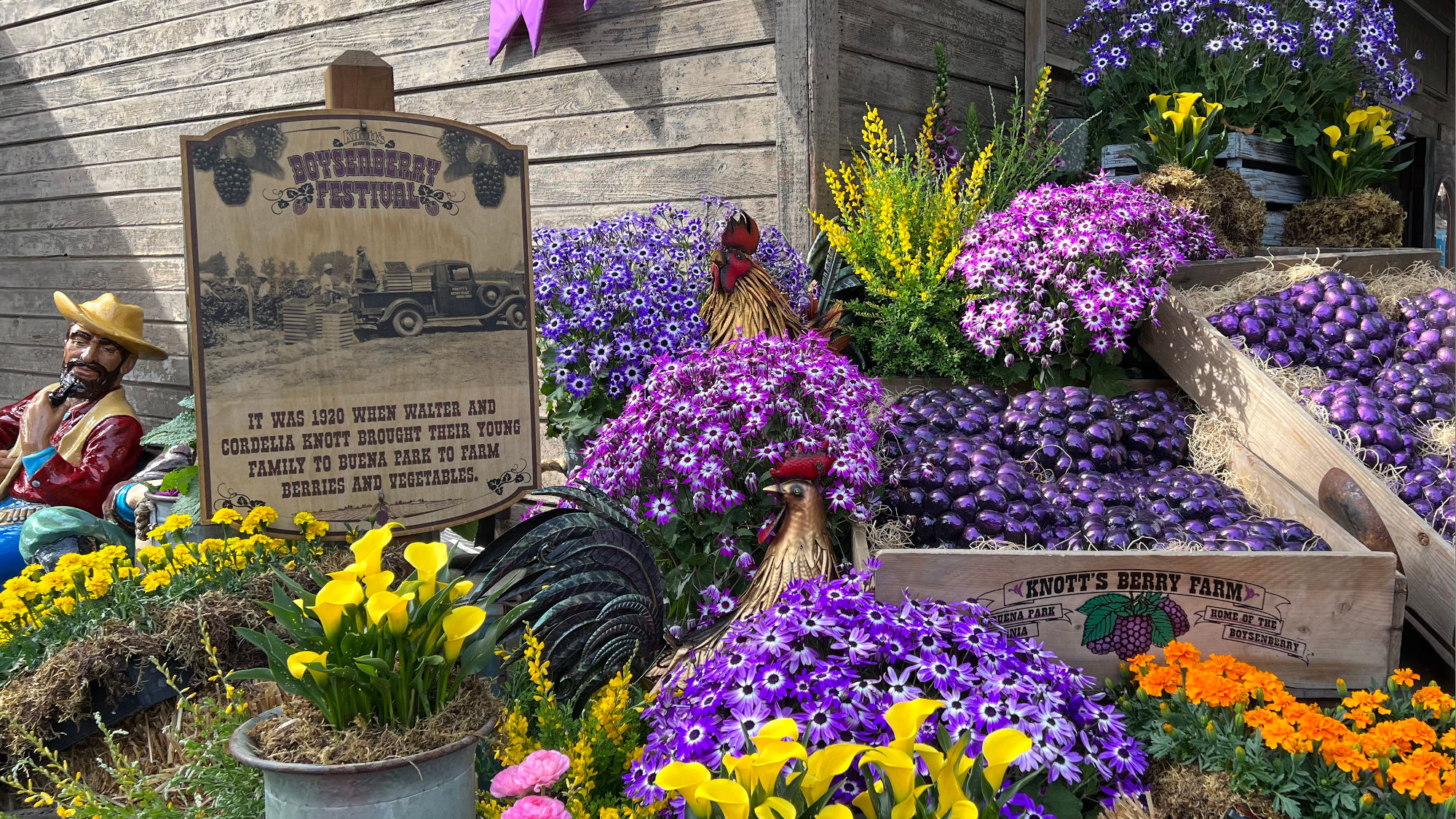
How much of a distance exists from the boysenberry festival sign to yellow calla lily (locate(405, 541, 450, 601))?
795 millimetres

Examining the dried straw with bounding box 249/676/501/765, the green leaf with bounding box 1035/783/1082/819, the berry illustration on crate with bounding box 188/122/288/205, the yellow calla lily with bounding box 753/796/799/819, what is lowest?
the green leaf with bounding box 1035/783/1082/819

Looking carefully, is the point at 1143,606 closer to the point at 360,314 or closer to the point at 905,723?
the point at 905,723

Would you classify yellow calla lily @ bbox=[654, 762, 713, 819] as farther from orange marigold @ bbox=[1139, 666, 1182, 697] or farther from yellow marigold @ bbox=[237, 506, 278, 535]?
yellow marigold @ bbox=[237, 506, 278, 535]

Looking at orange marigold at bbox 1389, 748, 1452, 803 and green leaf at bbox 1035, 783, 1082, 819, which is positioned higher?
orange marigold at bbox 1389, 748, 1452, 803

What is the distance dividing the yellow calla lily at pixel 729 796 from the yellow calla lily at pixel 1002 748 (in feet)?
0.94

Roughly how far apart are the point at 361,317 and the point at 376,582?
3.37 feet

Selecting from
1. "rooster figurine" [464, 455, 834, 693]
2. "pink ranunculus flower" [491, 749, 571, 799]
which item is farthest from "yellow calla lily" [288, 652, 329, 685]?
"rooster figurine" [464, 455, 834, 693]

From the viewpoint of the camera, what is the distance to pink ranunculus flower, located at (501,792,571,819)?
1.26 meters

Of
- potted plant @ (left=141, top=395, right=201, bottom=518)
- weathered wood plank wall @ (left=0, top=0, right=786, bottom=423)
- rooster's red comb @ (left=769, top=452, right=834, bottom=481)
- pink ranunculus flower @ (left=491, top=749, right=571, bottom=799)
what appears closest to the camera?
pink ranunculus flower @ (left=491, top=749, right=571, bottom=799)

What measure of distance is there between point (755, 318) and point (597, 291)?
1.61 ft

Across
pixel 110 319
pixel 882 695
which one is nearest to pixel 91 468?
pixel 110 319

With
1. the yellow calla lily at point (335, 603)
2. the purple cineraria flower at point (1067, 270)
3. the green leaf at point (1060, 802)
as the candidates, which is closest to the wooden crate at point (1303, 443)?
the purple cineraria flower at point (1067, 270)

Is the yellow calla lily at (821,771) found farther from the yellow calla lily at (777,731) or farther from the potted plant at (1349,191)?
the potted plant at (1349,191)

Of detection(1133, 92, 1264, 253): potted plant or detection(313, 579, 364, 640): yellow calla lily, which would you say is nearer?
detection(313, 579, 364, 640): yellow calla lily
